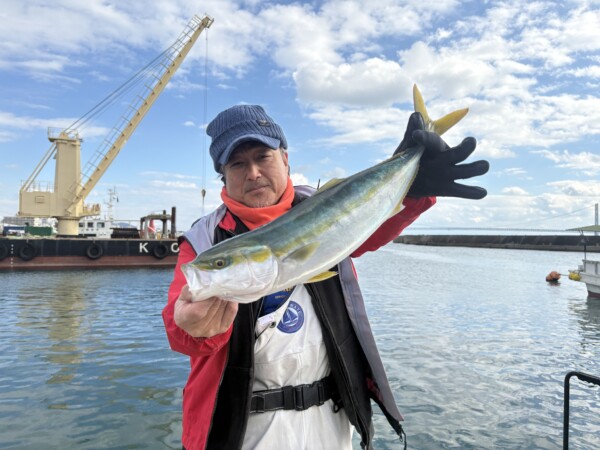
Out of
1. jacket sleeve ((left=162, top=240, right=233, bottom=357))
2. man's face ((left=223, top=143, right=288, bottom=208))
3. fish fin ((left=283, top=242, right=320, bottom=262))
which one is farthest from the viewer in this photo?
man's face ((left=223, top=143, right=288, bottom=208))

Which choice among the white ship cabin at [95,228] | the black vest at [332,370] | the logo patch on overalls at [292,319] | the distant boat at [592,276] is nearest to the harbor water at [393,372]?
the distant boat at [592,276]

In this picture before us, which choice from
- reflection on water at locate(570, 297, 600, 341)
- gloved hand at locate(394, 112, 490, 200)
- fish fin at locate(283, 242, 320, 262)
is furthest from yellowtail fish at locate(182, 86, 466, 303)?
reflection on water at locate(570, 297, 600, 341)

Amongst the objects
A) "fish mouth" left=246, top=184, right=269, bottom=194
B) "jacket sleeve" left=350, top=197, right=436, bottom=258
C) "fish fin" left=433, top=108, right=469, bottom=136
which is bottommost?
"jacket sleeve" left=350, top=197, right=436, bottom=258

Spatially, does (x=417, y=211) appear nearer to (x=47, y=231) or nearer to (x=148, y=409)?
(x=148, y=409)

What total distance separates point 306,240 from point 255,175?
61 cm

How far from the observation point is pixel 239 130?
2.74 metres

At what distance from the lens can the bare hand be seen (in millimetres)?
2049

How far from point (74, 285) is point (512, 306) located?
82.3ft

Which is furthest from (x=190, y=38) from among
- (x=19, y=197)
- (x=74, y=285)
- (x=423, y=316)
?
(x=423, y=316)

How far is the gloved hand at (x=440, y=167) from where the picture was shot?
3.28 meters

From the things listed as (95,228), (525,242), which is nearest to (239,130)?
(95,228)

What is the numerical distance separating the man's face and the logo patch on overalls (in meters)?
0.71

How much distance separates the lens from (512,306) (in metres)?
21.5

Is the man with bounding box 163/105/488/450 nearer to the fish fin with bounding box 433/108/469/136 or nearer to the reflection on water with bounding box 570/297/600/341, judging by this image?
the fish fin with bounding box 433/108/469/136
